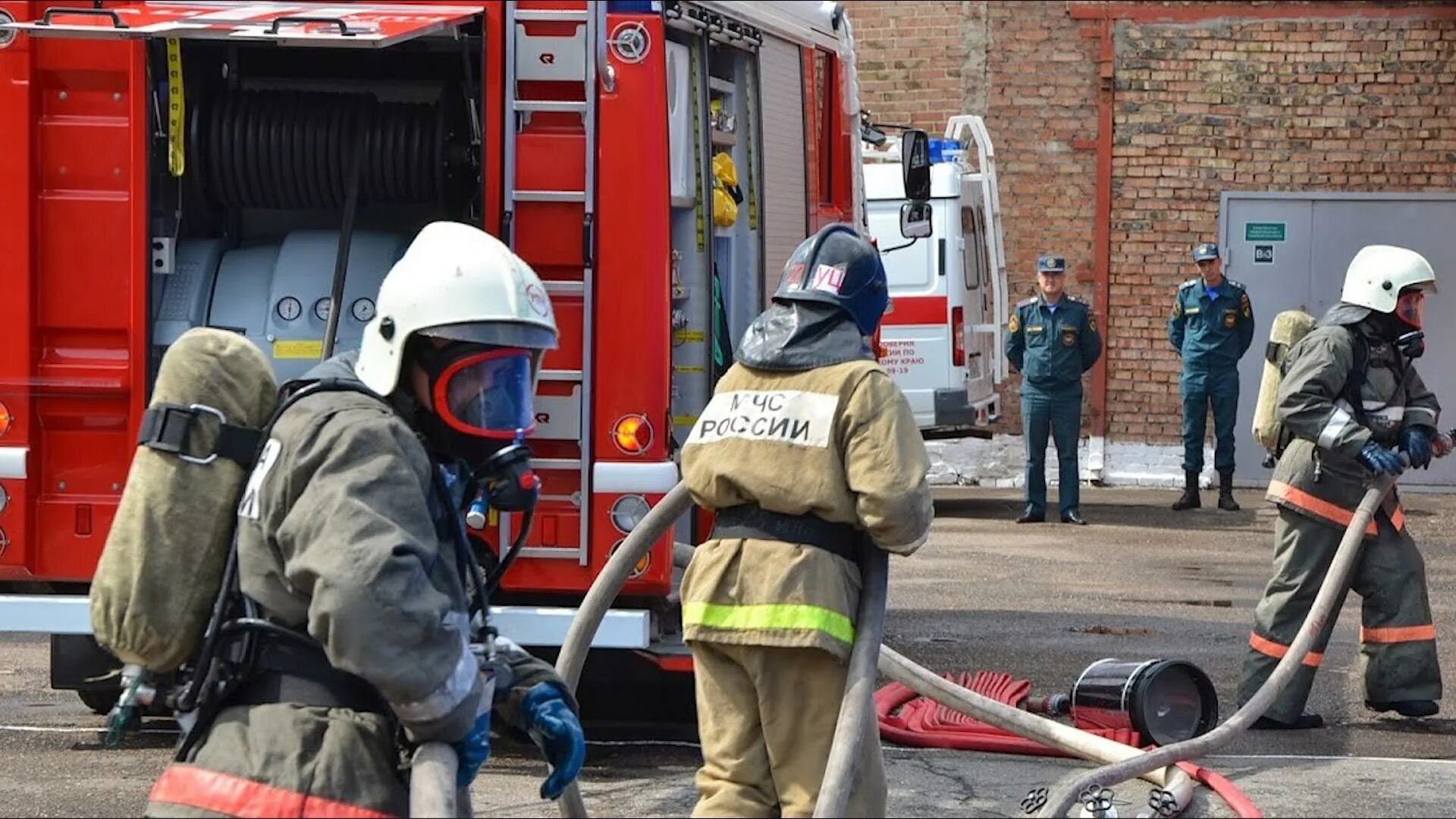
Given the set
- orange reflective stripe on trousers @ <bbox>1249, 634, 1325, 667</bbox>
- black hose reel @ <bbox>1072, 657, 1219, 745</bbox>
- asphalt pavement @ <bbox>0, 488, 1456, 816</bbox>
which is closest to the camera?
asphalt pavement @ <bbox>0, 488, 1456, 816</bbox>

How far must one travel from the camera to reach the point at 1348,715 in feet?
26.6

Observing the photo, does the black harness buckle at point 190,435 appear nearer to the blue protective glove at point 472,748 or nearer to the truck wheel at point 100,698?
the blue protective glove at point 472,748

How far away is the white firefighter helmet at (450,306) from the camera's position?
3.38 metres

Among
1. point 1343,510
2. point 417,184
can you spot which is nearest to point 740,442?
point 417,184

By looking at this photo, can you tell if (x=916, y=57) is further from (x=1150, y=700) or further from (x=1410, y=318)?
(x=1150, y=700)

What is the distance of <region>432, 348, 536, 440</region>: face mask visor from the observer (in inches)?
134

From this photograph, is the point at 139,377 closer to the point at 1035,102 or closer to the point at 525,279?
the point at 525,279

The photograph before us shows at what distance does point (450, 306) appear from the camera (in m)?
3.38

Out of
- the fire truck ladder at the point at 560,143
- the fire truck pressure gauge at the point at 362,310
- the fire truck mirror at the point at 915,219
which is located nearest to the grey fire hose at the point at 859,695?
the fire truck ladder at the point at 560,143

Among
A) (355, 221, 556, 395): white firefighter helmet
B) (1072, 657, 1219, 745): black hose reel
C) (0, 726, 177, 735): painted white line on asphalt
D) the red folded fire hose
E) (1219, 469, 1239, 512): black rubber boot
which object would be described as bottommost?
(1219, 469, 1239, 512): black rubber boot

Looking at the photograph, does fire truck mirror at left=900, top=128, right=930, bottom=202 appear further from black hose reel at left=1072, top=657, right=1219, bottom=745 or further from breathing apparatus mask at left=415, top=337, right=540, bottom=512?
breathing apparatus mask at left=415, top=337, right=540, bottom=512

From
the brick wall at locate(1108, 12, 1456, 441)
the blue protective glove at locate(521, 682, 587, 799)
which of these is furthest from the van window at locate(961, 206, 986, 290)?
the blue protective glove at locate(521, 682, 587, 799)

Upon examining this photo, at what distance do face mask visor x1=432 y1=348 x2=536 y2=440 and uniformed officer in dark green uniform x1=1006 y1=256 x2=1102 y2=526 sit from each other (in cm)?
1168

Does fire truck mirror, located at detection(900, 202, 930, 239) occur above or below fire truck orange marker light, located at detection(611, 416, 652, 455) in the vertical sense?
above
